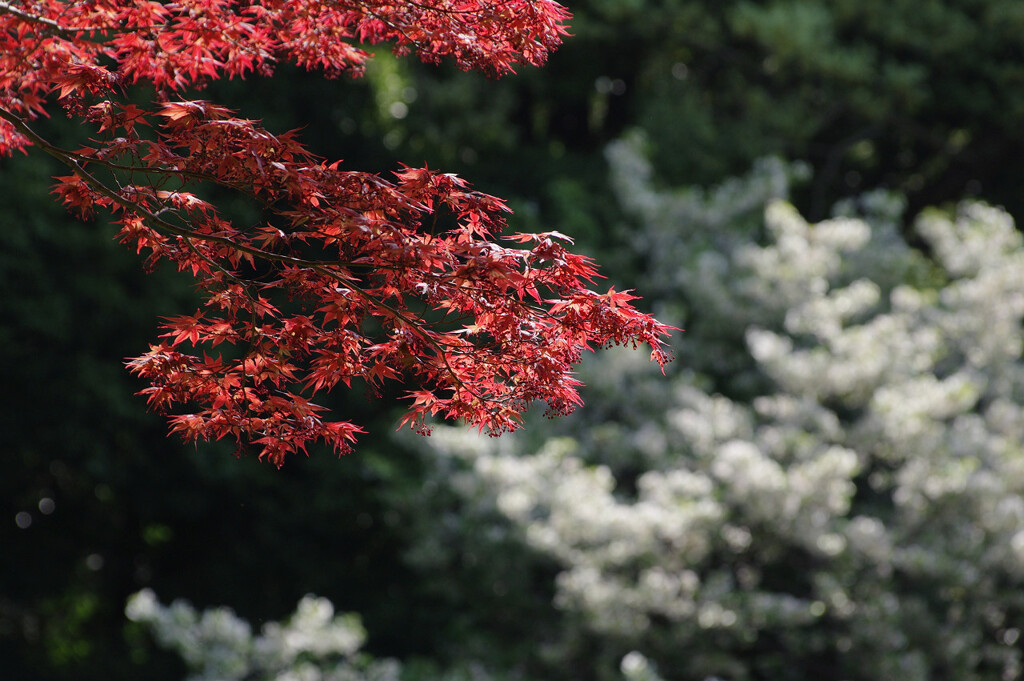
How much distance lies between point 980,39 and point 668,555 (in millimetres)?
5466

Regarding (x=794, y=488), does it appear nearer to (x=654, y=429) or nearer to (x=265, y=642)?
(x=654, y=429)

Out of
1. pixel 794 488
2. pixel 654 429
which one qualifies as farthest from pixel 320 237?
pixel 654 429

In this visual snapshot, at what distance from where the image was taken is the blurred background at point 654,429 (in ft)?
16.0

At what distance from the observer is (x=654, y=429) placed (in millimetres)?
5523

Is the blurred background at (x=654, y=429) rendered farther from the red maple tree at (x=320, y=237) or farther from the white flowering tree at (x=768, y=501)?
the red maple tree at (x=320, y=237)

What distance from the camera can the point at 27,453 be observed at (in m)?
6.91

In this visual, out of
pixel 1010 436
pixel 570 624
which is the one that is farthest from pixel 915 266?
pixel 570 624

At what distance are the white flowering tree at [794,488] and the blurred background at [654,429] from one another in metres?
0.02

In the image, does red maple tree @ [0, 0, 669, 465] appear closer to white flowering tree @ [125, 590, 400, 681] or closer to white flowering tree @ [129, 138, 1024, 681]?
white flowering tree @ [129, 138, 1024, 681]

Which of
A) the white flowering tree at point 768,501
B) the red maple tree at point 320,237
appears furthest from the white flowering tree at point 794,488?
the red maple tree at point 320,237

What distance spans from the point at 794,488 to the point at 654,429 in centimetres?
98

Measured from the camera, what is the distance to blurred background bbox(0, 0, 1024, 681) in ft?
16.0

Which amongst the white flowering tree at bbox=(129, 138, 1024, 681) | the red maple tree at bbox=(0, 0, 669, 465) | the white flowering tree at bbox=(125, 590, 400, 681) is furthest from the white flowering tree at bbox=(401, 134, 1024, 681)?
the red maple tree at bbox=(0, 0, 669, 465)

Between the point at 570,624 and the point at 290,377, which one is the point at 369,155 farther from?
the point at 290,377
